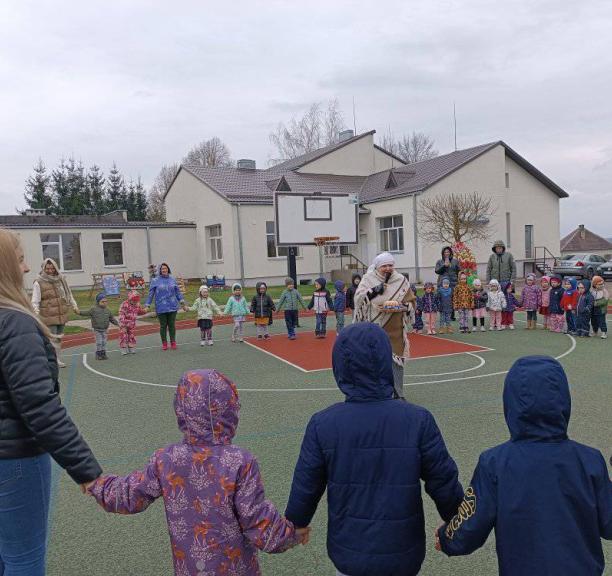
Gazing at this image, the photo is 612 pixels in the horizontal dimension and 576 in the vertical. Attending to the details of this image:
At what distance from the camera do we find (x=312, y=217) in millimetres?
20812

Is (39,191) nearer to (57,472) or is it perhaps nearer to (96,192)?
(96,192)

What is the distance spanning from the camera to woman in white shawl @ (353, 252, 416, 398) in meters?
6.23

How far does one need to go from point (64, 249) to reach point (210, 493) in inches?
1125

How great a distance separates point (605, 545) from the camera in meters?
3.58

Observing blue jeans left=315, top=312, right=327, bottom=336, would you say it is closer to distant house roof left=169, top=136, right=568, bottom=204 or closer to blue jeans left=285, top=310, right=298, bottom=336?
blue jeans left=285, top=310, right=298, bottom=336

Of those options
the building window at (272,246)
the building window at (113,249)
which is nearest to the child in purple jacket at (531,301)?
the building window at (272,246)

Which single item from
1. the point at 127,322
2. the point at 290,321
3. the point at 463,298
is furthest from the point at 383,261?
the point at 463,298

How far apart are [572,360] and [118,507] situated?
9.32m

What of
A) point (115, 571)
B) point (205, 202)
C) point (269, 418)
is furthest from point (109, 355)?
point (205, 202)

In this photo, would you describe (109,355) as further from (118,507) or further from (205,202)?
(205,202)

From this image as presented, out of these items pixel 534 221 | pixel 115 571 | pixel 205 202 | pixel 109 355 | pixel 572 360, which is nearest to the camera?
pixel 115 571

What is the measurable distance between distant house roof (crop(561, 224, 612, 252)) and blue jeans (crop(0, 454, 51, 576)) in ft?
168

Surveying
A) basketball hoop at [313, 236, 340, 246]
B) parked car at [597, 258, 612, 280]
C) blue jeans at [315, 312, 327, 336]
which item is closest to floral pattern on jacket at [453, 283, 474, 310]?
blue jeans at [315, 312, 327, 336]

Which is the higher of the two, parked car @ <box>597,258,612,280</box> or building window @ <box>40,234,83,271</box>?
building window @ <box>40,234,83,271</box>
